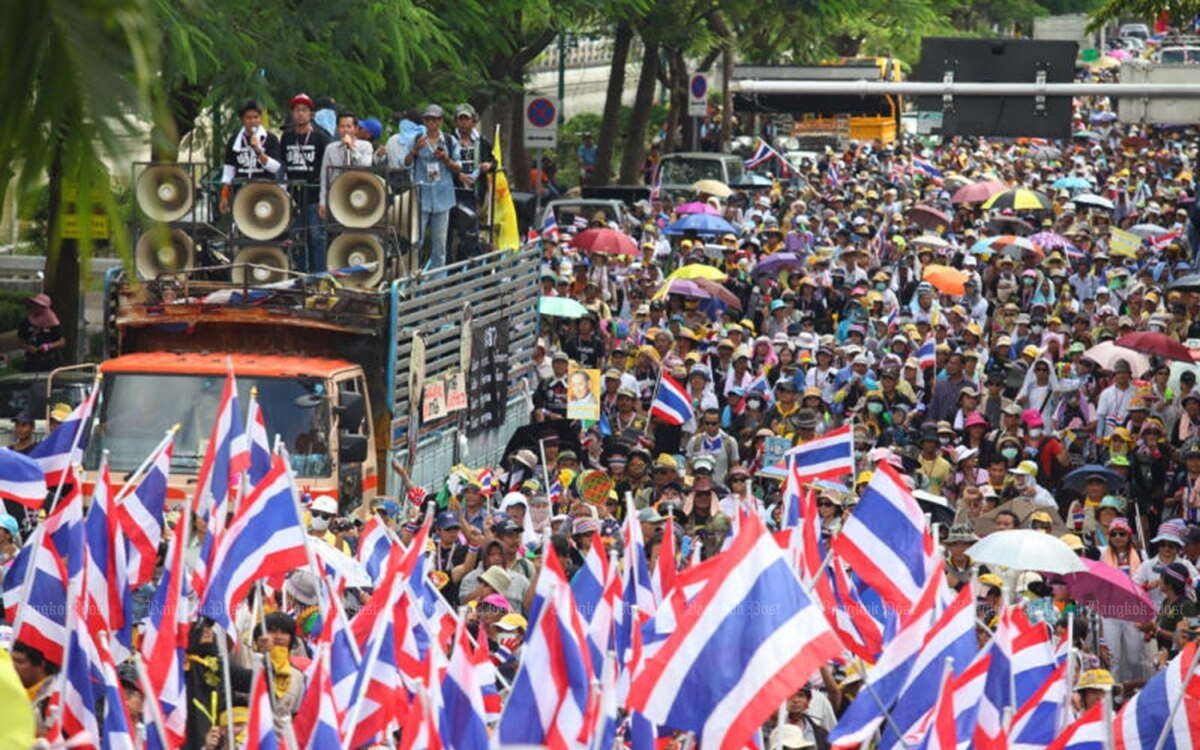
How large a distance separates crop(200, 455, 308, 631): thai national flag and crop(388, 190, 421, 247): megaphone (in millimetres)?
7459

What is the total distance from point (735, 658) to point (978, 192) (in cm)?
2970

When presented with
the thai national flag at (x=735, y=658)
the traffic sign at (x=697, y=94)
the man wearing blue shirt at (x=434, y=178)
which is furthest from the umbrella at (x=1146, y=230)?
the thai national flag at (x=735, y=658)

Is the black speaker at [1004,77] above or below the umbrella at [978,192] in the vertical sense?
above

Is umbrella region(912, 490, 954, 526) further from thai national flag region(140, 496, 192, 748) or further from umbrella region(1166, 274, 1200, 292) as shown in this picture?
umbrella region(1166, 274, 1200, 292)

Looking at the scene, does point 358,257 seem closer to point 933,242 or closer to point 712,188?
point 933,242

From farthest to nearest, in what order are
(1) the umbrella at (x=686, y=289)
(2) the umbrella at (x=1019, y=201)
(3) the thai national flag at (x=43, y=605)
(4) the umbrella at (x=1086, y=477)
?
(2) the umbrella at (x=1019, y=201) → (1) the umbrella at (x=686, y=289) → (4) the umbrella at (x=1086, y=477) → (3) the thai national flag at (x=43, y=605)

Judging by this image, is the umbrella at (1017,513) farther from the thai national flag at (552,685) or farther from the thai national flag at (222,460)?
the thai national flag at (552,685)

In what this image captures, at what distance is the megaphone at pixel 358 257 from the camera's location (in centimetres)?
1769

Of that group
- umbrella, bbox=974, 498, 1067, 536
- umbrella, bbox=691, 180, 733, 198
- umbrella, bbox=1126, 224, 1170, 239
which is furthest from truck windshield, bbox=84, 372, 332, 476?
umbrella, bbox=691, 180, 733, 198

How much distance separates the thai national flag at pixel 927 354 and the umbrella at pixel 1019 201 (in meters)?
11.4

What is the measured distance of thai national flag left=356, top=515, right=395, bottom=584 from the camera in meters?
13.3

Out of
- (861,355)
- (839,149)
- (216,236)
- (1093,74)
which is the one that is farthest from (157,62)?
(1093,74)

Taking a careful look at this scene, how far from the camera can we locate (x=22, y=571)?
1180 centimetres

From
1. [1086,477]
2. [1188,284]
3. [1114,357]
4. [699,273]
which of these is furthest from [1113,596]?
[699,273]
